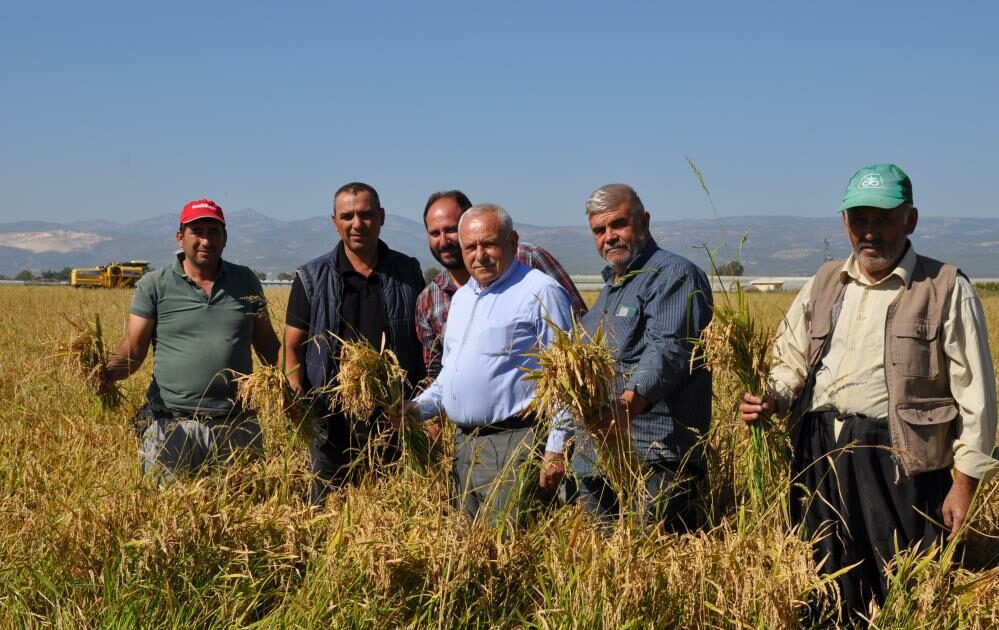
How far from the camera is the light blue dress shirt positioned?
4090 mm

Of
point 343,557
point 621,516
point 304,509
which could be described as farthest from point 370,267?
point 621,516

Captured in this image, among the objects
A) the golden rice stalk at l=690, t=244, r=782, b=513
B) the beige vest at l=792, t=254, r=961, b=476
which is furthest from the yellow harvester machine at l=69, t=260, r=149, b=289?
the beige vest at l=792, t=254, r=961, b=476

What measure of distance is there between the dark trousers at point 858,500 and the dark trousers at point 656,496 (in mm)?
468

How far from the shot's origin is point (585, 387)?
3422mm

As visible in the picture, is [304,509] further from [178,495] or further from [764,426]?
[764,426]

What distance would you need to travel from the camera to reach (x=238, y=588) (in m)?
3.73

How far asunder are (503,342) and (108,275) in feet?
198

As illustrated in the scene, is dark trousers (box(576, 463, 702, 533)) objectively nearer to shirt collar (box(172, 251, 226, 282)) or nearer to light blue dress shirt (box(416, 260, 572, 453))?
light blue dress shirt (box(416, 260, 572, 453))

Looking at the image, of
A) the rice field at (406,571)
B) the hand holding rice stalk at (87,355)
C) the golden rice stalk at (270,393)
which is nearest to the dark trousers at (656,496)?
the rice field at (406,571)

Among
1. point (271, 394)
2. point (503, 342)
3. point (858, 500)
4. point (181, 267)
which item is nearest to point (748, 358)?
point (858, 500)

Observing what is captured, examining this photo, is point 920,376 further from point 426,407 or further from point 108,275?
point 108,275

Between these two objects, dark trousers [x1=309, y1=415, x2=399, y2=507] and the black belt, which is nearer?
the black belt

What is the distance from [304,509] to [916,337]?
2540 millimetres

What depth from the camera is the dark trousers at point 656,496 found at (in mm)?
3871
